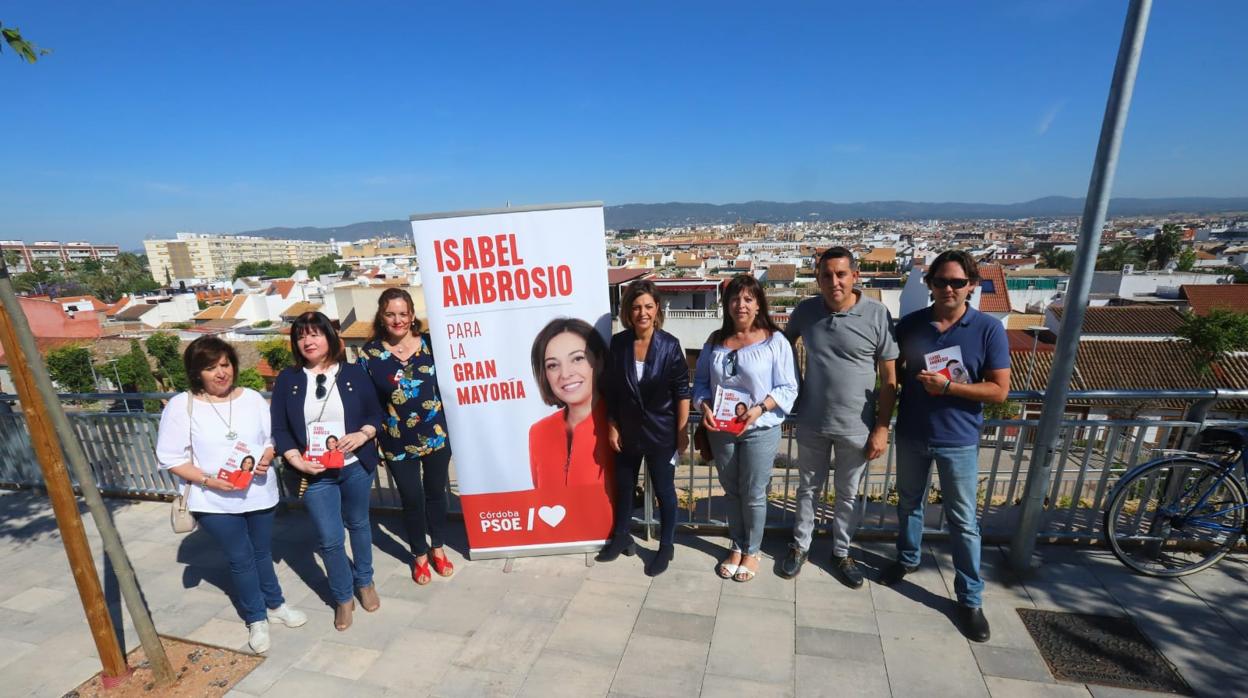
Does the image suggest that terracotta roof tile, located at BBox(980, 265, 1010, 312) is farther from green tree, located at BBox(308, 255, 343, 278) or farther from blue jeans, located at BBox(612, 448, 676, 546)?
green tree, located at BBox(308, 255, 343, 278)

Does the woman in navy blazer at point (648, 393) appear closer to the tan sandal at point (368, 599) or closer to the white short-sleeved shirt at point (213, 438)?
the tan sandal at point (368, 599)

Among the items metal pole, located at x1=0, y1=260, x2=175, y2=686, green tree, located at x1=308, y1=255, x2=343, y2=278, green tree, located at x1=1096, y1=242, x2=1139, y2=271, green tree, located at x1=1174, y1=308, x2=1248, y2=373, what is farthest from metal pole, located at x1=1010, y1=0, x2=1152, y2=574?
green tree, located at x1=308, y1=255, x2=343, y2=278

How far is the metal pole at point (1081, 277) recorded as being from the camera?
2484mm

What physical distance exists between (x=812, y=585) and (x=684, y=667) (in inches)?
41.1

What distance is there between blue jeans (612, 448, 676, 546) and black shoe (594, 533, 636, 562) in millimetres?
33

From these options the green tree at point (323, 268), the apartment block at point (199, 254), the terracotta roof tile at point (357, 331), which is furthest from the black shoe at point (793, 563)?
the apartment block at point (199, 254)

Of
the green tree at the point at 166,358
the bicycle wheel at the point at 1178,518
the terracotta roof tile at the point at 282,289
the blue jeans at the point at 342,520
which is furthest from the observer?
the terracotta roof tile at the point at 282,289

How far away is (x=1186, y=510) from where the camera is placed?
320cm

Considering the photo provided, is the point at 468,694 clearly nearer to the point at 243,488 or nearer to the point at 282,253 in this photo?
the point at 243,488

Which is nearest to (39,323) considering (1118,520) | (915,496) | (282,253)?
(915,496)

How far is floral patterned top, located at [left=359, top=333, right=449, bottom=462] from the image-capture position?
10.2ft

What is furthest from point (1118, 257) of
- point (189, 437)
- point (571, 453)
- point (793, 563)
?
point (189, 437)

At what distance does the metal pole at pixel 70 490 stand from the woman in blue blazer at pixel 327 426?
0.76 m

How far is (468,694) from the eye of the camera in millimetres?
2584
